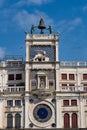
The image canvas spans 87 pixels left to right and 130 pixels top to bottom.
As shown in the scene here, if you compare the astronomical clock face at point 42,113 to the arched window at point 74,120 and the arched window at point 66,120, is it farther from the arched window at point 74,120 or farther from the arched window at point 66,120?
the arched window at point 74,120

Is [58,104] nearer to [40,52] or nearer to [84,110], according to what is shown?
[84,110]

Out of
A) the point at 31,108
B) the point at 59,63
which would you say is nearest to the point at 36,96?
the point at 31,108

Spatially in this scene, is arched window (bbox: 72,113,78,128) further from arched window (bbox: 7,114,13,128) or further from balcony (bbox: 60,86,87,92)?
arched window (bbox: 7,114,13,128)

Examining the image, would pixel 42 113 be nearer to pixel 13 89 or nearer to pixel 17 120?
pixel 17 120

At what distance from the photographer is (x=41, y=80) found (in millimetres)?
82312

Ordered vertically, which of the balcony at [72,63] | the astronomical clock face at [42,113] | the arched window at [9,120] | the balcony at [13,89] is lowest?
the arched window at [9,120]

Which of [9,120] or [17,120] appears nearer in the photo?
[17,120]

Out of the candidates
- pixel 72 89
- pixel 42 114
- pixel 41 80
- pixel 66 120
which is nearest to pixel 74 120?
pixel 66 120

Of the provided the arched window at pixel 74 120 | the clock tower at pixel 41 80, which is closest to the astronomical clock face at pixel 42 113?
the clock tower at pixel 41 80

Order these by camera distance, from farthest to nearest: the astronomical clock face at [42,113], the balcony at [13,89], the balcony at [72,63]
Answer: the balcony at [72,63], the balcony at [13,89], the astronomical clock face at [42,113]

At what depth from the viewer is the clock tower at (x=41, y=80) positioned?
80.9 meters

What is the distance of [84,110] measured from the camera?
267ft

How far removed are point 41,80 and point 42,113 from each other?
6694 mm

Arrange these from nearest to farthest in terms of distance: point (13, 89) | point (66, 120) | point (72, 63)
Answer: point (66, 120) < point (13, 89) < point (72, 63)
